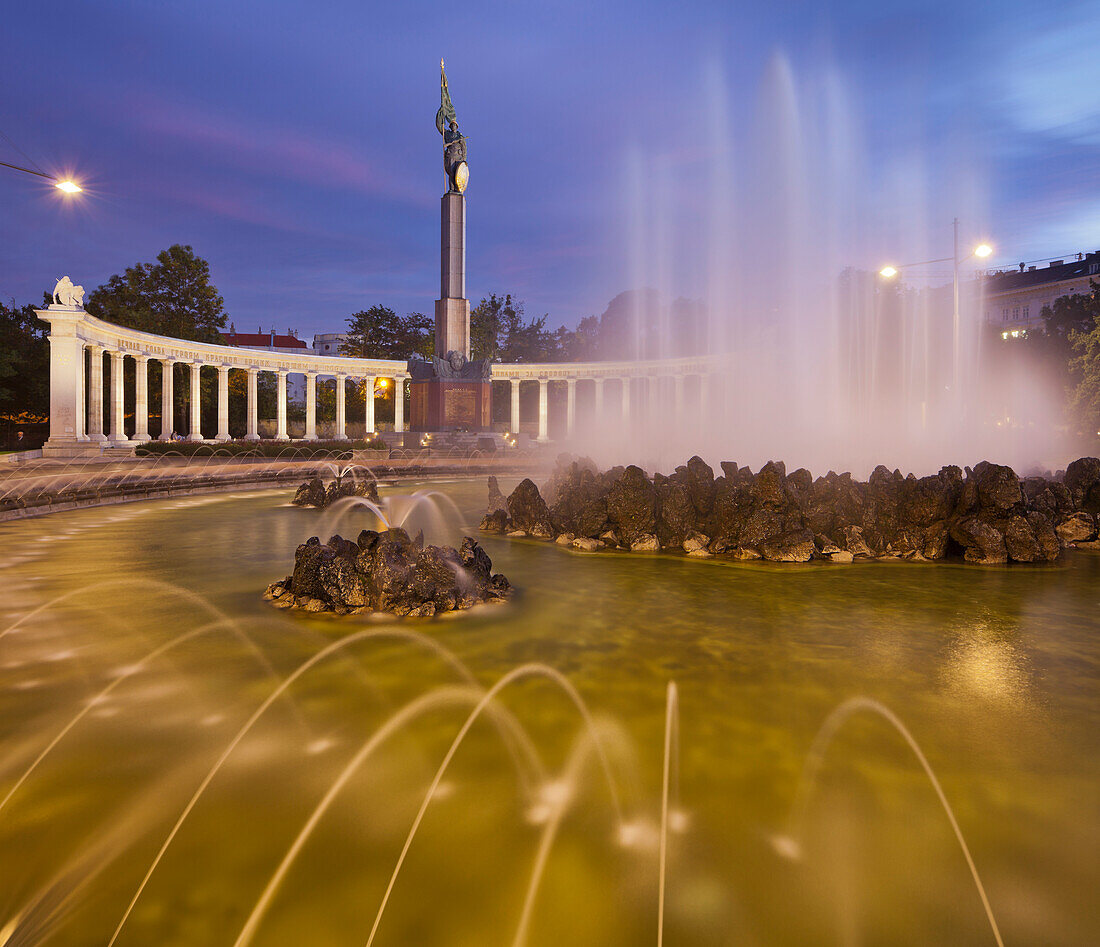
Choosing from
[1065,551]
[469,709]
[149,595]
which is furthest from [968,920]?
[1065,551]

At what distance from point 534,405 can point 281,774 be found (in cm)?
9101

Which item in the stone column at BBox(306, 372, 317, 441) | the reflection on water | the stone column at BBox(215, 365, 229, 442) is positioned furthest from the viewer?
the stone column at BBox(306, 372, 317, 441)

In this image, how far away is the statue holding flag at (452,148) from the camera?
53.4 m

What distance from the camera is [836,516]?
→ 1490 centimetres

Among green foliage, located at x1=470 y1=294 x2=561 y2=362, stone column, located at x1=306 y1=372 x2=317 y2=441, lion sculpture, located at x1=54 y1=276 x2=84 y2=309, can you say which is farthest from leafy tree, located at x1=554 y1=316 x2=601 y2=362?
lion sculpture, located at x1=54 y1=276 x2=84 y2=309

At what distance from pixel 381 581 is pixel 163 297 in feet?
245

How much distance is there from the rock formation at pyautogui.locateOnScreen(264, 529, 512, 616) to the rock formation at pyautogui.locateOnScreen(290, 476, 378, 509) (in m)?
12.5

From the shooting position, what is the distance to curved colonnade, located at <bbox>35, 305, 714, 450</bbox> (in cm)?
4019

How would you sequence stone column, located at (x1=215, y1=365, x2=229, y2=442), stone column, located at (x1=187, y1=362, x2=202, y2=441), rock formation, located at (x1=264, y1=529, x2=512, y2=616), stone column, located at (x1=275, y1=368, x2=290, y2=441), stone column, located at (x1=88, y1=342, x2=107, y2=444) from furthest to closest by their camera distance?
stone column, located at (x1=275, y1=368, x2=290, y2=441)
stone column, located at (x1=215, y1=365, x2=229, y2=442)
stone column, located at (x1=187, y1=362, x2=202, y2=441)
stone column, located at (x1=88, y1=342, x2=107, y2=444)
rock formation, located at (x1=264, y1=529, x2=512, y2=616)

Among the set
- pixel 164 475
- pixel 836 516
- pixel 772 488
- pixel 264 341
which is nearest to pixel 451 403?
pixel 164 475

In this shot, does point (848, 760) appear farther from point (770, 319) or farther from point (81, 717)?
point (770, 319)

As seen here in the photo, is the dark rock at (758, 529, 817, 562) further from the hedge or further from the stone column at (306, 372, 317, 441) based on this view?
the stone column at (306, 372, 317, 441)

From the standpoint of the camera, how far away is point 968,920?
143 inches

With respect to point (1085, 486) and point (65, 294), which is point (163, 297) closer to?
point (65, 294)
